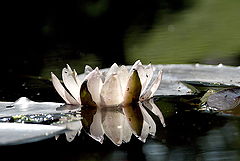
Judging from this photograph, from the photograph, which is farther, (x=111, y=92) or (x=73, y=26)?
(x=73, y=26)

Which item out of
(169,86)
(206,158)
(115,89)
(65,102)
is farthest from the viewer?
(169,86)

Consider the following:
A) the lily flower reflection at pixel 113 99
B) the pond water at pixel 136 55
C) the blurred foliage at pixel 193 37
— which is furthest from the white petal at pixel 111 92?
the blurred foliage at pixel 193 37

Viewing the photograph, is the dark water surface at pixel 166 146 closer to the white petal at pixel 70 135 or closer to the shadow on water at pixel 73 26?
the white petal at pixel 70 135

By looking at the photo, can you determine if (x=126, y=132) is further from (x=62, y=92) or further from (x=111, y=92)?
(x=62, y=92)

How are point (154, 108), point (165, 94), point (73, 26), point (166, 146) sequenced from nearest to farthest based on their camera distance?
point (166, 146), point (154, 108), point (165, 94), point (73, 26)

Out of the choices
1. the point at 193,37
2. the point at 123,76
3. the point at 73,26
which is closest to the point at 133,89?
the point at 123,76

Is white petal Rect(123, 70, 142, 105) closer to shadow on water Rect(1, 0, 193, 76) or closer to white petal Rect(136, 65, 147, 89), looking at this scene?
white petal Rect(136, 65, 147, 89)

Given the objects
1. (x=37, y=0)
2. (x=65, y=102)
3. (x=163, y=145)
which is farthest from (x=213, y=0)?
(x=163, y=145)

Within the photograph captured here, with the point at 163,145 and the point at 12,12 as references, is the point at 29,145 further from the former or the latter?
the point at 12,12
